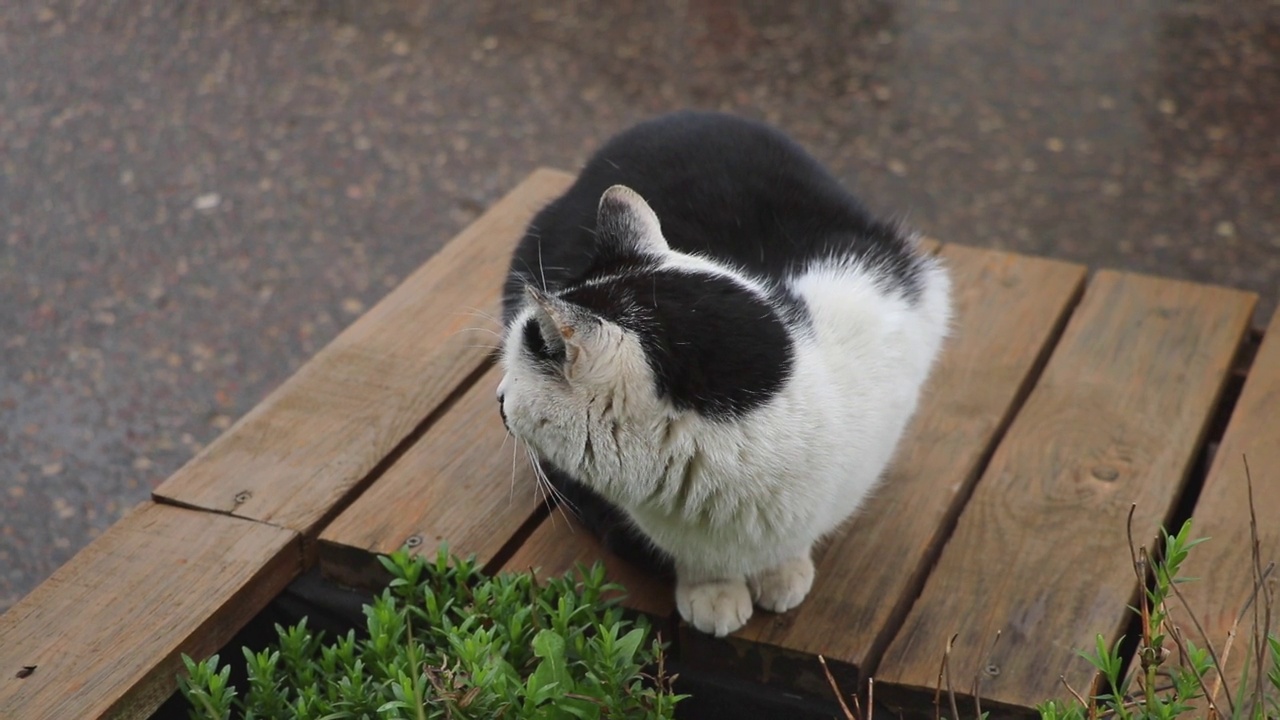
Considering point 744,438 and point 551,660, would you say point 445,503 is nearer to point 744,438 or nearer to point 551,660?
point 551,660

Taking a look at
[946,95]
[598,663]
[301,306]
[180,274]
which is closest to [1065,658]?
[598,663]

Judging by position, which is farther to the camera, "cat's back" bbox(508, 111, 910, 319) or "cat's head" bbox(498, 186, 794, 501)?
"cat's back" bbox(508, 111, 910, 319)

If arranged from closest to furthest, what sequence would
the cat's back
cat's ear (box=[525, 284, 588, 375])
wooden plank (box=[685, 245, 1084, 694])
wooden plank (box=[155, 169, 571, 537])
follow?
cat's ear (box=[525, 284, 588, 375]) < wooden plank (box=[685, 245, 1084, 694]) < the cat's back < wooden plank (box=[155, 169, 571, 537])

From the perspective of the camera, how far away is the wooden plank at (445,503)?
2.04 metres

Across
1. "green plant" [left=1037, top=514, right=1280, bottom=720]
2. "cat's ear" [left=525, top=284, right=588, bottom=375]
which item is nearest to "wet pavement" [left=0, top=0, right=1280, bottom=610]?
"cat's ear" [left=525, top=284, right=588, bottom=375]

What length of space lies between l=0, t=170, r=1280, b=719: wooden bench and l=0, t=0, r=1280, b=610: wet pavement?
0.78 metres

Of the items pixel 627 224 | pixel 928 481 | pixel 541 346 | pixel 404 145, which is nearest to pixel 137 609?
pixel 541 346

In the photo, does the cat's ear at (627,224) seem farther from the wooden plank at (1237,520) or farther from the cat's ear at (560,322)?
the wooden plank at (1237,520)

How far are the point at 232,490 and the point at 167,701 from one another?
349 mm

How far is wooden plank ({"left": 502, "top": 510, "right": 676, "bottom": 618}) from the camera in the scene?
1.94m

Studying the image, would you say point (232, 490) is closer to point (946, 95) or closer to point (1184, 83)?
point (946, 95)

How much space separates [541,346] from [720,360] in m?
0.21

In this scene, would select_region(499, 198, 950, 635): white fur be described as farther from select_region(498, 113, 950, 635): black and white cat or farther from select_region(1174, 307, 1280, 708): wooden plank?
select_region(1174, 307, 1280, 708): wooden plank

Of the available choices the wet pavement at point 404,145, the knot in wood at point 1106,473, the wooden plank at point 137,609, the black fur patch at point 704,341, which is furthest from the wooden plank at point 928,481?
the wet pavement at point 404,145
